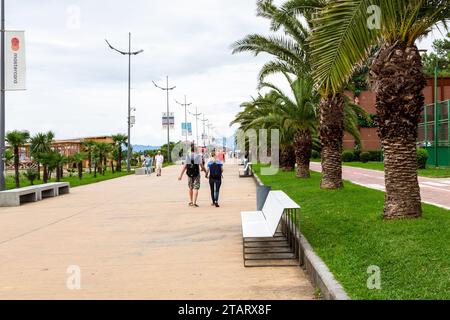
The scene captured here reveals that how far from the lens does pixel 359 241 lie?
304 inches

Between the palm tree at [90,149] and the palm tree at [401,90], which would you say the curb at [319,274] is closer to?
the palm tree at [401,90]

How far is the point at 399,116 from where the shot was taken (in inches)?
368

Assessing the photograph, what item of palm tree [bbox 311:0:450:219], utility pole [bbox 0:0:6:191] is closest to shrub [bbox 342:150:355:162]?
utility pole [bbox 0:0:6:191]

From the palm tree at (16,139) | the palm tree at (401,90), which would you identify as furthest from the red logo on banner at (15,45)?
the palm tree at (401,90)

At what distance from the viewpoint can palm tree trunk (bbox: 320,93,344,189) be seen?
55.5ft

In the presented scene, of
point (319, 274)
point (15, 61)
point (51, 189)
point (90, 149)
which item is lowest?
point (319, 274)

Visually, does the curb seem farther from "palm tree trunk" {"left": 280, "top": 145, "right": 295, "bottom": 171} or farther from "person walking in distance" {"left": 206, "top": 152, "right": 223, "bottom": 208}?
"palm tree trunk" {"left": 280, "top": 145, "right": 295, "bottom": 171}

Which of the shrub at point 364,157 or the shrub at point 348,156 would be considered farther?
the shrub at point 348,156

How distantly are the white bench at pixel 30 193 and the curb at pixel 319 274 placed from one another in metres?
11.6

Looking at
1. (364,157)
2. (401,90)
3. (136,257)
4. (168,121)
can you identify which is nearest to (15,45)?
(136,257)

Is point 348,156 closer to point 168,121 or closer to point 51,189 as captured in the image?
point 168,121

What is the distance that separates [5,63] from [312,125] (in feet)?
40.9

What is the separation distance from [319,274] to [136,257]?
10.5 feet

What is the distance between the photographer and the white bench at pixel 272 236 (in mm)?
7496
